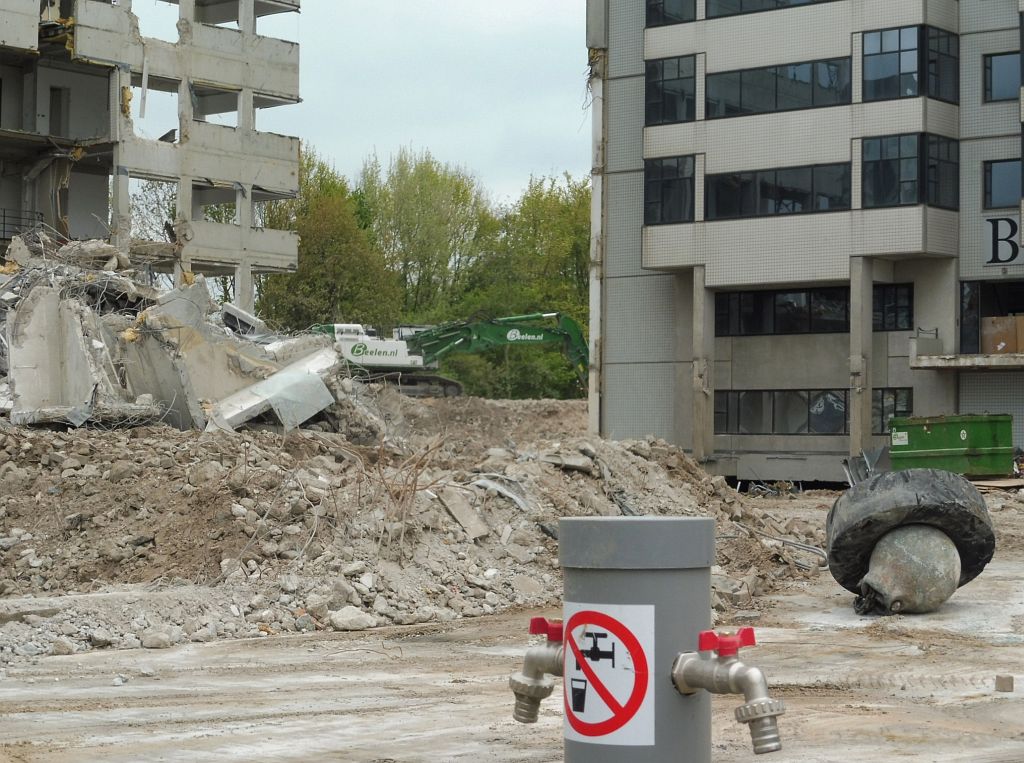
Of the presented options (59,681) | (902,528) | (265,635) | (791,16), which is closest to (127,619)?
(265,635)

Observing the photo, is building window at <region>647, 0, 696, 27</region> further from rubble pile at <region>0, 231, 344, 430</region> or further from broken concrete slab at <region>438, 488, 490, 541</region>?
broken concrete slab at <region>438, 488, 490, 541</region>

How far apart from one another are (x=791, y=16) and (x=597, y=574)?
37622 millimetres

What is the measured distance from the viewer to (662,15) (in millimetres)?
43062

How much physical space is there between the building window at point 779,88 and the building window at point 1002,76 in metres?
3.80

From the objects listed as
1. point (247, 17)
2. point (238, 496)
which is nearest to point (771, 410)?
point (247, 17)

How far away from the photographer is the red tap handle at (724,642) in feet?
17.8

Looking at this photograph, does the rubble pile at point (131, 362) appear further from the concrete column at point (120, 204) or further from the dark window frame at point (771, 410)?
the concrete column at point (120, 204)

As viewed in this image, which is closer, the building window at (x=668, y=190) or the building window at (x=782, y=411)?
the building window at (x=782, y=411)

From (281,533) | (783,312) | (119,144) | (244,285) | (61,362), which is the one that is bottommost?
(281,533)

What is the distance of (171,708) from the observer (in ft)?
Result: 33.0

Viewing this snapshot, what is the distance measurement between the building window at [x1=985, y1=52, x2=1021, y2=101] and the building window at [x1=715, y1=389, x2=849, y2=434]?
921cm

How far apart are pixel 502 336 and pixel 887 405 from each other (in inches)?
536

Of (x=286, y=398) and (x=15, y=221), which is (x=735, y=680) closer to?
(x=286, y=398)

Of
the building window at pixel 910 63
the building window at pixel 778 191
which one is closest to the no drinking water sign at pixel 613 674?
the building window at pixel 778 191
